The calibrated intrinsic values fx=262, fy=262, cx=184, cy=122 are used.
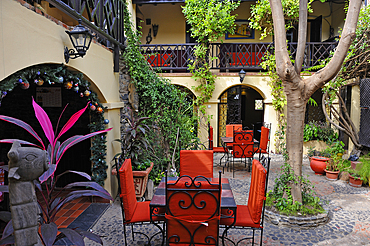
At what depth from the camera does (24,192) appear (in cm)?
167

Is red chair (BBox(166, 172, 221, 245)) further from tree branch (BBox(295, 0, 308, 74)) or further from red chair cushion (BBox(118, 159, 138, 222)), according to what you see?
tree branch (BBox(295, 0, 308, 74))

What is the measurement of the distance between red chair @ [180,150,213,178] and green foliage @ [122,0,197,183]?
160cm

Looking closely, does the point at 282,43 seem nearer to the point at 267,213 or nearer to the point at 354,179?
the point at 267,213

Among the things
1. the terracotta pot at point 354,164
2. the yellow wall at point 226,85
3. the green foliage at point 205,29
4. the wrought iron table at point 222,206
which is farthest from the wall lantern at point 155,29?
the wrought iron table at point 222,206

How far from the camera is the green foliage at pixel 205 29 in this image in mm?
8328

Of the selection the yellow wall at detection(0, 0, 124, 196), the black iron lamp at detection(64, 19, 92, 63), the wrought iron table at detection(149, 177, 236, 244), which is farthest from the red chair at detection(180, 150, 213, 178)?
the black iron lamp at detection(64, 19, 92, 63)

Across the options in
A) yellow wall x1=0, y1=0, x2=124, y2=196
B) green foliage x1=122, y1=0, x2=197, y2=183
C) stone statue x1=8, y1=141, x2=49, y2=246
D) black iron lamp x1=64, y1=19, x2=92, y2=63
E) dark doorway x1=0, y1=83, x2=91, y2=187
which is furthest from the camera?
green foliage x1=122, y1=0, x2=197, y2=183

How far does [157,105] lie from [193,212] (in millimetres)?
3838

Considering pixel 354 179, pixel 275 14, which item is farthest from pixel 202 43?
pixel 354 179

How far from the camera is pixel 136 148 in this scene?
4879mm

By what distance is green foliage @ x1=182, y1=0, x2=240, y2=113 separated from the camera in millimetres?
8328

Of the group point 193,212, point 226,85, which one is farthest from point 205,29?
point 193,212

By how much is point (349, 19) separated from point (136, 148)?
3.92m

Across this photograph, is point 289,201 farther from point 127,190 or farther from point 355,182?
point 355,182
